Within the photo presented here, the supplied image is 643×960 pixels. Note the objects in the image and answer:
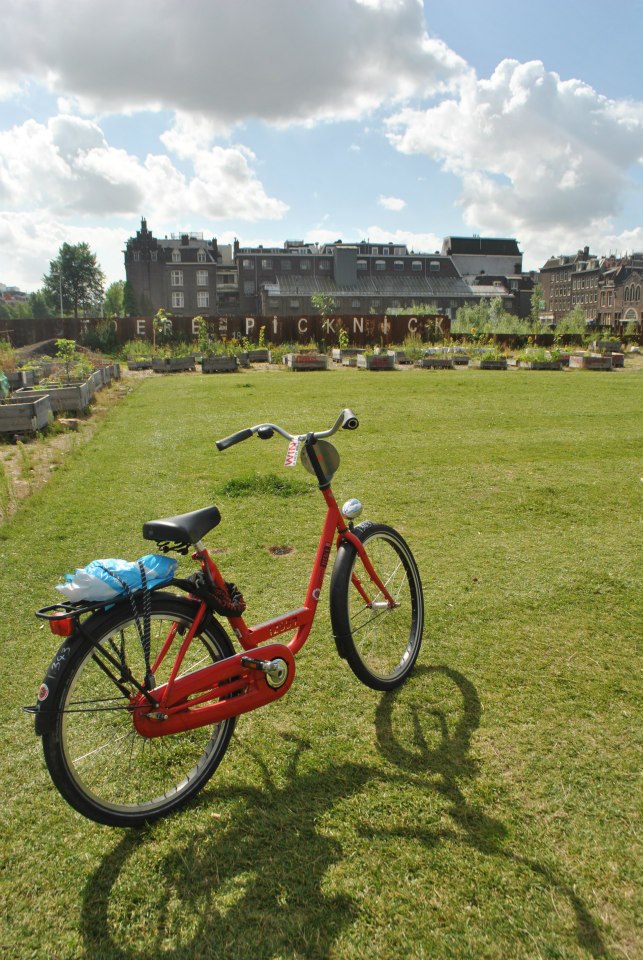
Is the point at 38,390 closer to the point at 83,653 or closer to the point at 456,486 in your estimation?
the point at 456,486

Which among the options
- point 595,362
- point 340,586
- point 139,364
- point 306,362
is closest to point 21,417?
point 340,586

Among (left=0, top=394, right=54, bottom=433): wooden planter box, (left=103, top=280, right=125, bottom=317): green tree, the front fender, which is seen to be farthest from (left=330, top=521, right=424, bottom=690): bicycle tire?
(left=103, top=280, right=125, bottom=317): green tree

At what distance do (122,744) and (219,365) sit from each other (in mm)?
22216

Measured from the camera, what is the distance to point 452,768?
2.71m

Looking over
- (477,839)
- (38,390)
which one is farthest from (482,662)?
(38,390)

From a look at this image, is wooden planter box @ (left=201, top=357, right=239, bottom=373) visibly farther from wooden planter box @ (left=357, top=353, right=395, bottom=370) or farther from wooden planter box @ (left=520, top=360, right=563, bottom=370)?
wooden planter box @ (left=520, top=360, right=563, bottom=370)

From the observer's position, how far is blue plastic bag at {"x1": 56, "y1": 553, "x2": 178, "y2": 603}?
227 centimetres

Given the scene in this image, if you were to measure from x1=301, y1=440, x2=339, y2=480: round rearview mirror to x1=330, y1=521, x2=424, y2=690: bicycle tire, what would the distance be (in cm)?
36

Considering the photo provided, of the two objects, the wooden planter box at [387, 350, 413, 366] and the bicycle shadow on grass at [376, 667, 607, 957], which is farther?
the wooden planter box at [387, 350, 413, 366]

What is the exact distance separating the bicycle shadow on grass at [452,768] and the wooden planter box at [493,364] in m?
22.8

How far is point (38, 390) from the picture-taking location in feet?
39.2

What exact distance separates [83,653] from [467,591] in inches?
112

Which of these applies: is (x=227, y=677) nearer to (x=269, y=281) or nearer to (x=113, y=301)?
(x=269, y=281)

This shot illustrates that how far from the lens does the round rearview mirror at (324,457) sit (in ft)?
10.1
